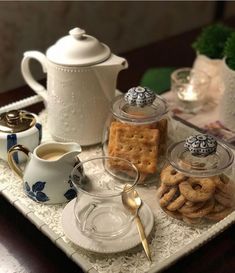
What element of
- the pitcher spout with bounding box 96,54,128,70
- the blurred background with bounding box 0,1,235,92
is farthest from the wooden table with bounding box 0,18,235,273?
the blurred background with bounding box 0,1,235,92

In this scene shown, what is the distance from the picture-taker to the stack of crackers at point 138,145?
69 cm

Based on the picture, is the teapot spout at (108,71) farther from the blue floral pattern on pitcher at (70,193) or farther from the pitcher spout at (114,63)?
the blue floral pattern on pitcher at (70,193)

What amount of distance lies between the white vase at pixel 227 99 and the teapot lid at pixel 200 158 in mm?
179

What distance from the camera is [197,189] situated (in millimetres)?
620

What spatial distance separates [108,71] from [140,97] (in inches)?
3.0

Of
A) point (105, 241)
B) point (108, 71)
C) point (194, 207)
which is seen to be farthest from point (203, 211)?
point (108, 71)

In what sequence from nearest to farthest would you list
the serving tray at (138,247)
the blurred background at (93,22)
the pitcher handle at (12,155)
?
the serving tray at (138,247) < the pitcher handle at (12,155) < the blurred background at (93,22)

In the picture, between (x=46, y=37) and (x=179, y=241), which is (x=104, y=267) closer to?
(x=179, y=241)

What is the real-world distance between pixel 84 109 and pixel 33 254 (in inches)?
9.1

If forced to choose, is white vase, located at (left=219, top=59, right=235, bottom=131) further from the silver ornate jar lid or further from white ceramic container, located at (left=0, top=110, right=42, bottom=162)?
white ceramic container, located at (left=0, top=110, right=42, bottom=162)

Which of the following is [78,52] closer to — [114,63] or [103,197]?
[114,63]

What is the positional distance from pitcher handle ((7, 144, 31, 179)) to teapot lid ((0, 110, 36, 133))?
→ 0.04m

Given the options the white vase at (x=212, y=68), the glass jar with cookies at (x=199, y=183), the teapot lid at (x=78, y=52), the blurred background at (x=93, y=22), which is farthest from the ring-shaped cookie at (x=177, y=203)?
A: the blurred background at (x=93, y=22)

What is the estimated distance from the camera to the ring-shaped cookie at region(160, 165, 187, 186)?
0.63m
